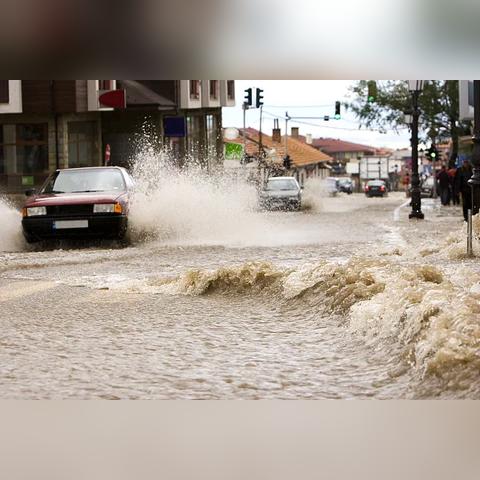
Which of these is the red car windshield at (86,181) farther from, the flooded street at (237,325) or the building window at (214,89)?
the building window at (214,89)

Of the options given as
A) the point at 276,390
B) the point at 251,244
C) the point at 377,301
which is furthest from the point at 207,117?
the point at 276,390

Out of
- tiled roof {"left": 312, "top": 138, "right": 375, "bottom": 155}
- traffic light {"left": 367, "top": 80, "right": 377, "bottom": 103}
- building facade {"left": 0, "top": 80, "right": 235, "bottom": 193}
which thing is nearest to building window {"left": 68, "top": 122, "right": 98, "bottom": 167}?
building facade {"left": 0, "top": 80, "right": 235, "bottom": 193}

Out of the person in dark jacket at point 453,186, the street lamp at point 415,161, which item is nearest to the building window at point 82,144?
the person in dark jacket at point 453,186

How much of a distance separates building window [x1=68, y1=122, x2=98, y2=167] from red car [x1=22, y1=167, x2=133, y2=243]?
748 inches

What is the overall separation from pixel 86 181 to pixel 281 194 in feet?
53.5

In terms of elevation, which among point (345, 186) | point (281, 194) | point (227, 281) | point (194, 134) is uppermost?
point (194, 134)

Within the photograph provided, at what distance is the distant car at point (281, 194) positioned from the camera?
32.1 metres

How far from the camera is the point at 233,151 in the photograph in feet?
136

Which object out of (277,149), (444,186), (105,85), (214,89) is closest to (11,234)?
(105,85)

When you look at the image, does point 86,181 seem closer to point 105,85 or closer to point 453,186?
point 453,186

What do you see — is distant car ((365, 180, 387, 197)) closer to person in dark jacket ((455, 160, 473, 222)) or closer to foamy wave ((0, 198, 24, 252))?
person in dark jacket ((455, 160, 473, 222))

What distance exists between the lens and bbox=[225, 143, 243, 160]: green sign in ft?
134

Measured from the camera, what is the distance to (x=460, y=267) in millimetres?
12789
